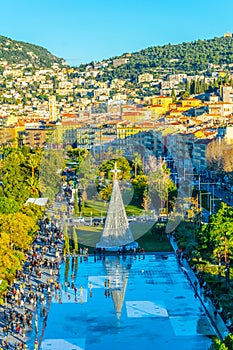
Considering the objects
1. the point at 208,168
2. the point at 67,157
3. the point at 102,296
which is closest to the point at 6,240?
the point at 102,296

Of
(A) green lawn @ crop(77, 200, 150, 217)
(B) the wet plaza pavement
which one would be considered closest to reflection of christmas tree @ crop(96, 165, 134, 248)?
(B) the wet plaza pavement

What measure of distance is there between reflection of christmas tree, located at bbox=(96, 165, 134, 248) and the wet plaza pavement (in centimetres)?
192

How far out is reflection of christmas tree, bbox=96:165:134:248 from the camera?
3628cm

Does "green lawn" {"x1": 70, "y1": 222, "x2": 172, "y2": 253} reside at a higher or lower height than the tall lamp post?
lower

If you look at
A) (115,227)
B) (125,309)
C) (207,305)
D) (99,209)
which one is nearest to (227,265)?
(207,305)

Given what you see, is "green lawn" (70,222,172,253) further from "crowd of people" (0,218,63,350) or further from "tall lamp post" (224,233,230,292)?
"tall lamp post" (224,233,230,292)

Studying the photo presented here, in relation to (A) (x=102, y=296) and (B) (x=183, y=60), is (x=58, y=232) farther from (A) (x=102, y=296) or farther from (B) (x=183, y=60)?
(B) (x=183, y=60)

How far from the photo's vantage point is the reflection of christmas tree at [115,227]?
36281 millimetres

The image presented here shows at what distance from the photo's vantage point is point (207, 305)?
26.7m

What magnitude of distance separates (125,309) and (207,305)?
111 inches

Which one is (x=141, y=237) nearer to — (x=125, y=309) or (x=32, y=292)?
(x=32, y=292)

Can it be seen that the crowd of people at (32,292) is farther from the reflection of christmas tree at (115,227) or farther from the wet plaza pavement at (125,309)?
the reflection of christmas tree at (115,227)

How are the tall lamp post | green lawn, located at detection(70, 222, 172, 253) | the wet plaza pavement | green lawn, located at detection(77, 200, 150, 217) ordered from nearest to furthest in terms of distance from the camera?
the wet plaza pavement → the tall lamp post → green lawn, located at detection(70, 222, 172, 253) → green lawn, located at detection(77, 200, 150, 217)

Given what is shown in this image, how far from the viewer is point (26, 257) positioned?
113 ft
